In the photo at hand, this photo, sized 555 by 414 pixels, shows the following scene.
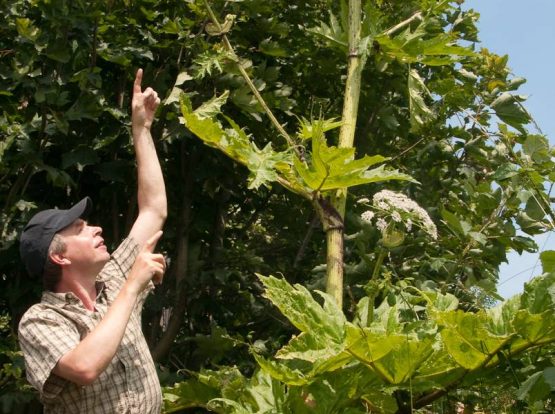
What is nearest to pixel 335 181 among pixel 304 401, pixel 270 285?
pixel 270 285

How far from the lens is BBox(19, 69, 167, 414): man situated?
2.49 m

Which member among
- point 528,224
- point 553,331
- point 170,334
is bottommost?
point 170,334

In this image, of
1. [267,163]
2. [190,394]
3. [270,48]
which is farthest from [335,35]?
[190,394]

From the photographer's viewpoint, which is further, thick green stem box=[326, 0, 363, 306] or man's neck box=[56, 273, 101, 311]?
thick green stem box=[326, 0, 363, 306]

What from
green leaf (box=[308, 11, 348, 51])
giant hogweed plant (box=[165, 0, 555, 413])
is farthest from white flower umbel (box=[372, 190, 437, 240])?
green leaf (box=[308, 11, 348, 51])

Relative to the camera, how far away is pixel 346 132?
10.9ft

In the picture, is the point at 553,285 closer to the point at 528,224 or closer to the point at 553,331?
the point at 553,331

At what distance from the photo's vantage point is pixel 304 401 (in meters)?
2.85

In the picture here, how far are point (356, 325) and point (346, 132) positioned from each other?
812mm

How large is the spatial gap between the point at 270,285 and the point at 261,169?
1.40 feet

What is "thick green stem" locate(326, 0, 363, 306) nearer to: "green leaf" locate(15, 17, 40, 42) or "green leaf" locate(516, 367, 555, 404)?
"green leaf" locate(516, 367, 555, 404)

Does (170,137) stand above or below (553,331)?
above

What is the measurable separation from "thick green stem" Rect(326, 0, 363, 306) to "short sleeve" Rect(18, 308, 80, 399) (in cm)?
88

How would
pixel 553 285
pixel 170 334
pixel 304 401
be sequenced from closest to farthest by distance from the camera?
1. pixel 553 285
2. pixel 304 401
3. pixel 170 334
